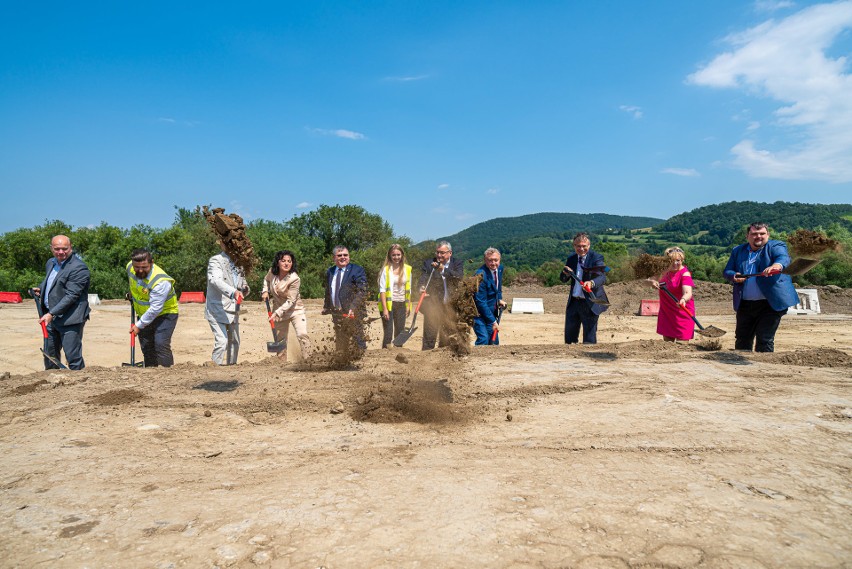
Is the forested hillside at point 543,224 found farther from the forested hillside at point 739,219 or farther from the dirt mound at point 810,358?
the dirt mound at point 810,358

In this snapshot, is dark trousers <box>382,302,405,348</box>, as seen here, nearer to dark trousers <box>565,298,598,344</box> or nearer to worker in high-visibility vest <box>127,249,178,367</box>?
dark trousers <box>565,298,598,344</box>

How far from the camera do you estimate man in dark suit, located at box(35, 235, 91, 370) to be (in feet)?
21.7

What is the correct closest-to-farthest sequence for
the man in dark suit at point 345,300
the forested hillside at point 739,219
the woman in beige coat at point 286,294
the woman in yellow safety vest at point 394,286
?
the man in dark suit at point 345,300 → the woman in beige coat at point 286,294 → the woman in yellow safety vest at point 394,286 → the forested hillside at point 739,219

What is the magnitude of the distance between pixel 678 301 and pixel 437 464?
5.17 metres

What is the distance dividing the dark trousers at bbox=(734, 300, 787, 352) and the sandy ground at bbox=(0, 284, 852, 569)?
0.37 metres

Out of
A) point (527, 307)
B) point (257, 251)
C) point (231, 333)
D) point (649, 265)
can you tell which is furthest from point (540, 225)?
point (231, 333)

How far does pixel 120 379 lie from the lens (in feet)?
20.4

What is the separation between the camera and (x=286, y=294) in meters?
6.96

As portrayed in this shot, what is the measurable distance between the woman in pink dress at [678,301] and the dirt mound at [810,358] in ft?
3.74

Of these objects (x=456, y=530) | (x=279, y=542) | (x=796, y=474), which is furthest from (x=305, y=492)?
(x=796, y=474)

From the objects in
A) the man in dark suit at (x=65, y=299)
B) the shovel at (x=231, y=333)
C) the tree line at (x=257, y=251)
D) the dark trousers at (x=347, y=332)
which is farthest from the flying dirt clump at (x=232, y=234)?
the tree line at (x=257, y=251)

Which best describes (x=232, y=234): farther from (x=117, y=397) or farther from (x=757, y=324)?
(x=757, y=324)

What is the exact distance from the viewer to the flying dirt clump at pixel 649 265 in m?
7.66

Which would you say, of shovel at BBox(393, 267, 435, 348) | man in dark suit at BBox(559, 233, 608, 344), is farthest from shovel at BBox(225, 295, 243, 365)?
man in dark suit at BBox(559, 233, 608, 344)
